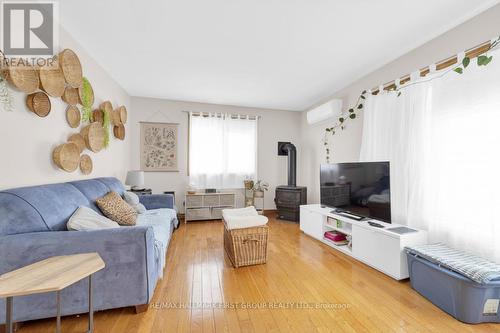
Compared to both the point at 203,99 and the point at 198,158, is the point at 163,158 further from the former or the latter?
the point at 203,99

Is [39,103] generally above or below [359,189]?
above

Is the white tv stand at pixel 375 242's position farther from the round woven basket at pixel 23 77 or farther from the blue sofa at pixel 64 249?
the round woven basket at pixel 23 77

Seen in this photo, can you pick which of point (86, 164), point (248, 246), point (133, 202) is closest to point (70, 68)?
point (86, 164)

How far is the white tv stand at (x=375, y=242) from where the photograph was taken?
207cm

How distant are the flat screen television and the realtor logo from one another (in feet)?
11.4

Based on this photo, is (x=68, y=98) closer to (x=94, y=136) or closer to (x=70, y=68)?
(x=70, y=68)

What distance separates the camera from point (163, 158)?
438cm

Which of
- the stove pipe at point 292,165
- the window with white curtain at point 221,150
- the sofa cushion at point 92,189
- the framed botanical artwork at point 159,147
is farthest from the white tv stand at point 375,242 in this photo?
the framed botanical artwork at point 159,147

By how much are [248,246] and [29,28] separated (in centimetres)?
286

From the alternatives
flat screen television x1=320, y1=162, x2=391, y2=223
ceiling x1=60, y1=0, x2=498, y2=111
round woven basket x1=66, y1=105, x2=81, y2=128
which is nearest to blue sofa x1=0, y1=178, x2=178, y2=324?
round woven basket x1=66, y1=105, x2=81, y2=128

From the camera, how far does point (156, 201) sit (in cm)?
331

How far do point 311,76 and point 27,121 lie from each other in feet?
10.8

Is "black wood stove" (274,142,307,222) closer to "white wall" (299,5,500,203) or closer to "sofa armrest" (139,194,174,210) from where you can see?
"white wall" (299,5,500,203)

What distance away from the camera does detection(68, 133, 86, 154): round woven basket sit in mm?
2293
